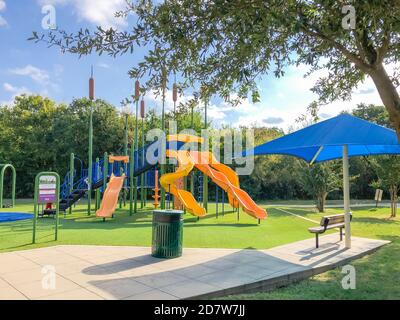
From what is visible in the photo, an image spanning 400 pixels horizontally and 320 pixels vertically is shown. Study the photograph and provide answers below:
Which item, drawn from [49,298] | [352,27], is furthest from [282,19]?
[49,298]

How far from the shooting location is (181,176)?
12.9 m

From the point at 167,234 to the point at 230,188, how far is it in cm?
708

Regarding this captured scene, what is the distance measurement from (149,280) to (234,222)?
25.3 ft

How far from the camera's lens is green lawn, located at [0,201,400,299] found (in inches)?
205

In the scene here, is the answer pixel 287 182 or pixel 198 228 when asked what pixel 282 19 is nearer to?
pixel 198 228

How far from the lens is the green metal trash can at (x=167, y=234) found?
22.1ft

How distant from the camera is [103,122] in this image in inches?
1096

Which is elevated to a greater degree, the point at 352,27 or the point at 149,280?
the point at 352,27

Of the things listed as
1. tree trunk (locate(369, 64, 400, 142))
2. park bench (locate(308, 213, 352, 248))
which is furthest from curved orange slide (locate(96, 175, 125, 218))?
tree trunk (locate(369, 64, 400, 142))

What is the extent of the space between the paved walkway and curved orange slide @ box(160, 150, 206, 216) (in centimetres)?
518
